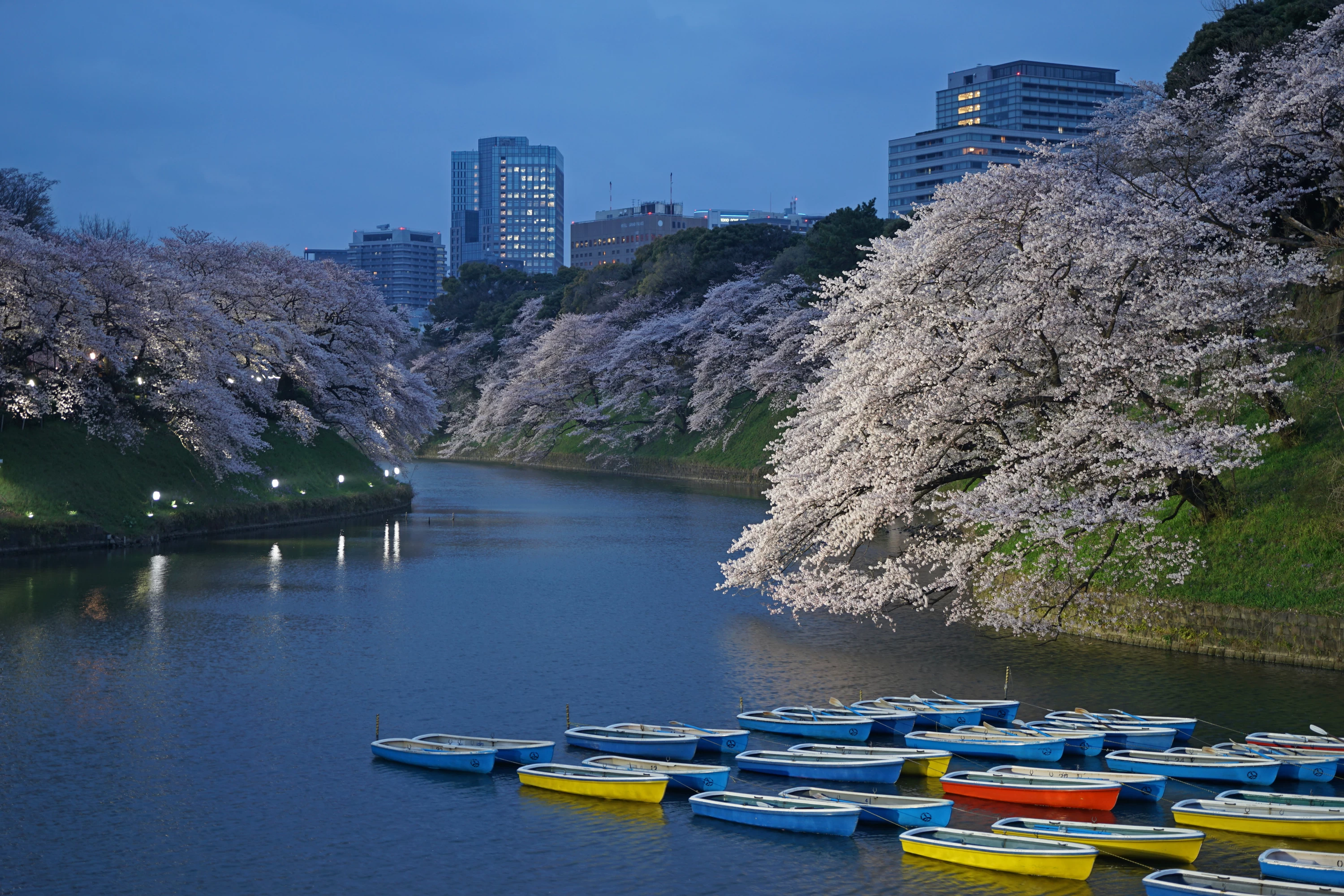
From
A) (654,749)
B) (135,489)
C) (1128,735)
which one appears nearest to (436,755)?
(654,749)

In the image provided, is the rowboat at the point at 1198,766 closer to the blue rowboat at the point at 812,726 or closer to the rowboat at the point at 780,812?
the blue rowboat at the point at 812,726

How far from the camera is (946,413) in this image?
23.4 m

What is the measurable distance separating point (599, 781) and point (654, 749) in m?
1.66

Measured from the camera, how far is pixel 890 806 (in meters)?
15.0

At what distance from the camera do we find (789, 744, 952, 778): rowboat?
54.7 ft

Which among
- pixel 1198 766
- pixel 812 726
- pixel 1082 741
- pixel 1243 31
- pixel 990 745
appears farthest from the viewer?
pixel 1243 31

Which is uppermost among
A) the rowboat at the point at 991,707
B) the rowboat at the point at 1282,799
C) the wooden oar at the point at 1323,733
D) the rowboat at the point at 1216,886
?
the wooden oar at the point at 1323,733

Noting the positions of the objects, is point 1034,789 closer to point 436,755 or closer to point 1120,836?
point 1120,836

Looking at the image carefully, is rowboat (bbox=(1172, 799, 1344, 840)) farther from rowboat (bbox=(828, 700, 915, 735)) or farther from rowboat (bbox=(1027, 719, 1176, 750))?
rowboat (bbox=(828, 700, 915, 735))

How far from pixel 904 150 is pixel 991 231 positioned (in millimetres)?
152214

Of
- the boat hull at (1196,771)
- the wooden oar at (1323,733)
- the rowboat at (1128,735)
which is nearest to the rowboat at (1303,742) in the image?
the wooden oar at (1323,733)

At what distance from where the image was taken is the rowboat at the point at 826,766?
52.9 feet

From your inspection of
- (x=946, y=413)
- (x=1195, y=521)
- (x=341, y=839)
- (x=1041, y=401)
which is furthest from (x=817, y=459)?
(x=341, y=839)

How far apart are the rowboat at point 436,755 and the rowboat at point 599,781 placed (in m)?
0.67
